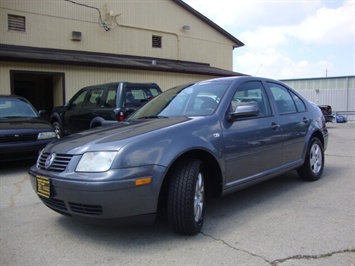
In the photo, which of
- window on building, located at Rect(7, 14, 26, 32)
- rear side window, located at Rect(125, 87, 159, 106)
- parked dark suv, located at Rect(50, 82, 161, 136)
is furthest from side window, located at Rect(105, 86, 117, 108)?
window on building, located at Rect(7, 14, 26, 32)

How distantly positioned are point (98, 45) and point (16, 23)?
3513 mm

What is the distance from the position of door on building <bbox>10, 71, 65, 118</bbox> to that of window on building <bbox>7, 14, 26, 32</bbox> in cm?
180

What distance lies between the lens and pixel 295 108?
5402 millimetres

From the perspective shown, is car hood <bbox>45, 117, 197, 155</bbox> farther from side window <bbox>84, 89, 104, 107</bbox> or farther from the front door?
side window <bbox>84, 89, 104, 107</bbox>

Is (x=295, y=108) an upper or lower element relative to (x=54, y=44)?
A: lower

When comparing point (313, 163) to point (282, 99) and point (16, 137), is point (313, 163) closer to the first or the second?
point (282, 99)

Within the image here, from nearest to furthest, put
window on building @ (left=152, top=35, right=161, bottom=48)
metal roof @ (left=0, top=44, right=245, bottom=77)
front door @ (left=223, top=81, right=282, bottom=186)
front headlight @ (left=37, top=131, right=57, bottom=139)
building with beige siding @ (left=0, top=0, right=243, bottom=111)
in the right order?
1. front door @ (left=223, top=81, right=282, bottom=186)
2. front headlight @ (left=37, top=131, right=57, bottom=139)
3. metal roof @ (left=0, top=44, right=245, bottom=77)
4. building with beige siding @ (left=0, top=0, right=243, bottom=111)
5. window on building @ (left=152, top=35, right=161, bottom=48)

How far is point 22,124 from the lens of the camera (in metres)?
7.16

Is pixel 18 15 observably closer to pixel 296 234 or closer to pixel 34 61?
pixel 34 61

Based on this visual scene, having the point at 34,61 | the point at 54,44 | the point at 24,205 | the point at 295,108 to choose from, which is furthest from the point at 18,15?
the point at 295,108

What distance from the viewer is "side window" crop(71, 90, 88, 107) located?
943 cm

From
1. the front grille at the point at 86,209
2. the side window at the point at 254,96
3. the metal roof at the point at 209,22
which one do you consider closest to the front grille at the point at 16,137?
the front grille at the point at 86,209

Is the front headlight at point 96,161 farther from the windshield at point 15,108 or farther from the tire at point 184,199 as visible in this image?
the windshield at point 15,108

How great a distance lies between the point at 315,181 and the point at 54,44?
12584 millimetres
